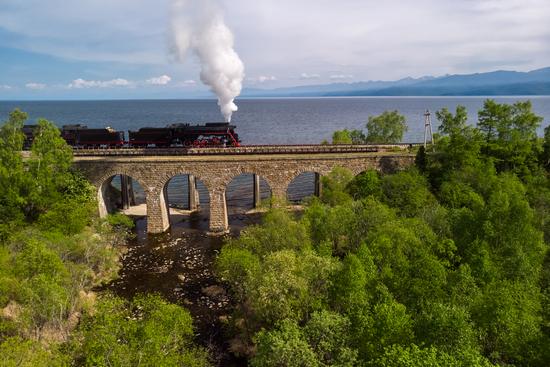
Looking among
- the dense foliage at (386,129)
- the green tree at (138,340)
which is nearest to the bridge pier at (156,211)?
the green tree at (138,340)

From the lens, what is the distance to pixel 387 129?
70.9 m

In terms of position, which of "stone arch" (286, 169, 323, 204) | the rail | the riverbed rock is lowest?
the riverbed rock

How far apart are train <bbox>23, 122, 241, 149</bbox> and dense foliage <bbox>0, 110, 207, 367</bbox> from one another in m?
10.0

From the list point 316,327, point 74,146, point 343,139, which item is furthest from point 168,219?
point 316,327

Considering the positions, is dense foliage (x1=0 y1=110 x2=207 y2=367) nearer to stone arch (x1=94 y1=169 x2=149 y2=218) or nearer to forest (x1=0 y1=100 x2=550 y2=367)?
forest (x1=0 y1=100 x2=550 y2=367)

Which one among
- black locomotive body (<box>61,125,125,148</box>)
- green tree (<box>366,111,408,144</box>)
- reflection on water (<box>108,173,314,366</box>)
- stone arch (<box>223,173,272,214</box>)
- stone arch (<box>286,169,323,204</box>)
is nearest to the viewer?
reflection on water (<box>108,173,314,366</box>)

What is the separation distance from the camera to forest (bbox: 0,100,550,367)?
18.2 meters

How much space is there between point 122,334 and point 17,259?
1331 cm

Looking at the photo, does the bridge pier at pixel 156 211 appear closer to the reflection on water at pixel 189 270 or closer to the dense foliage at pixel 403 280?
the reflection on water at pixel 189 270

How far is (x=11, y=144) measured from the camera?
139 ft

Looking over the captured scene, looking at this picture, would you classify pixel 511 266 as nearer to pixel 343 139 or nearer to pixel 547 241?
pixel 547 241

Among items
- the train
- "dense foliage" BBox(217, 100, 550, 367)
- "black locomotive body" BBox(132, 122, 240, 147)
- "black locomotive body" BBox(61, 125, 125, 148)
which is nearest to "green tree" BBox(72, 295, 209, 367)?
"dense foliage" BBox(217, 100, 550, 367)

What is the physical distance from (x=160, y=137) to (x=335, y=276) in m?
41.6

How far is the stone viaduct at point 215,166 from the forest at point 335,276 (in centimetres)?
394
